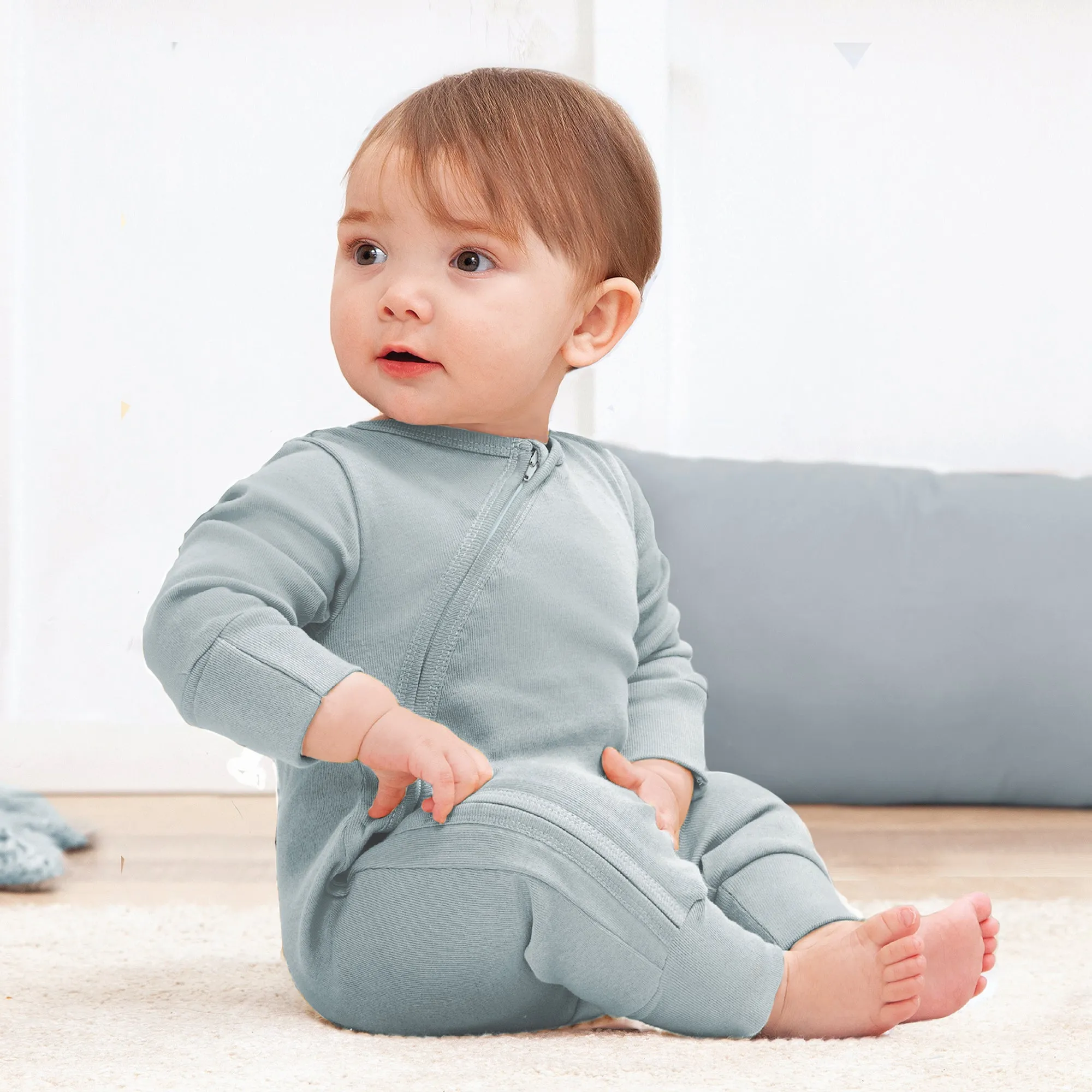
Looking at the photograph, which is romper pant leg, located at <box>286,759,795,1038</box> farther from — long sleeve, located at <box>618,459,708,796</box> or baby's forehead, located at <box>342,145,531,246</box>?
baby's forehead, located at <box>342,145,531,246</box>

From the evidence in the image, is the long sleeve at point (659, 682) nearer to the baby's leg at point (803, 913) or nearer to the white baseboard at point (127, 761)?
the baby's leg at point (803, 913)

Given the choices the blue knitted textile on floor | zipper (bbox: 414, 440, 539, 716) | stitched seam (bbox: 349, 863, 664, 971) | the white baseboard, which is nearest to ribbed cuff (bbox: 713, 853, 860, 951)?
stitched seam (bbox: 349, 863, 664, 971)

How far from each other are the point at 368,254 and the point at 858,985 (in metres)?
0.51

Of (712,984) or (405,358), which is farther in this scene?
(405,358)

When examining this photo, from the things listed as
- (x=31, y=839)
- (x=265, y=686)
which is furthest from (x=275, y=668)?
(x=31, y=839)

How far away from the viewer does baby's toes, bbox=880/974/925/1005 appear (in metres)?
0.67

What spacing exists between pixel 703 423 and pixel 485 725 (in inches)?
43.2

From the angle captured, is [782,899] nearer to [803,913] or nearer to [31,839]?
[803,913]

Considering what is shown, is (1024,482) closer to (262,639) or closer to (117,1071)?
(262,639)

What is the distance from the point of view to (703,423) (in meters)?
1.76

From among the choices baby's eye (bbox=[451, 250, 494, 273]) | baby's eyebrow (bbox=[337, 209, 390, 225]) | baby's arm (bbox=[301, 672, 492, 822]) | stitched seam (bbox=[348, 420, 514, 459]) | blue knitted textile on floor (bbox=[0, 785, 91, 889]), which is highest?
baby's eyebrow (bbox=[337, 209, 390, 225])

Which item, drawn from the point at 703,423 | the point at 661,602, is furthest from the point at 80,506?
the point at 661,602

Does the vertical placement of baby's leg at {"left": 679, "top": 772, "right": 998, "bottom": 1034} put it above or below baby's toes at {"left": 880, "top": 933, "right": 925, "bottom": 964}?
below

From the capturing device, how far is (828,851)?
1.22 metres
